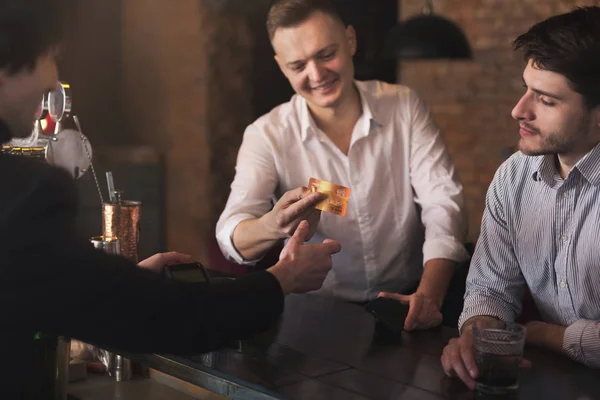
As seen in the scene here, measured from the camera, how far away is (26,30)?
1.14m

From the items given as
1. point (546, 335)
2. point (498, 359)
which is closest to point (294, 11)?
point (546, 335)

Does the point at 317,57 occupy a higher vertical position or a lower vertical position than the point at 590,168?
higher

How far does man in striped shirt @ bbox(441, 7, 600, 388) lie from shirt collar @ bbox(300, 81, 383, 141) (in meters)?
0.76

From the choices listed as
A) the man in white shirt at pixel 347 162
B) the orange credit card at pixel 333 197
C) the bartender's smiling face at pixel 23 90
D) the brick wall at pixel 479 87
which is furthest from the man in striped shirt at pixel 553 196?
the brick wall at pixel 479 87

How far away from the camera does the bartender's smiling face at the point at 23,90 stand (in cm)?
117

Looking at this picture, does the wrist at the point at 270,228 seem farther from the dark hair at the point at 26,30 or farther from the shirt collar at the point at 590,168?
the dark hair at the point at 26,30

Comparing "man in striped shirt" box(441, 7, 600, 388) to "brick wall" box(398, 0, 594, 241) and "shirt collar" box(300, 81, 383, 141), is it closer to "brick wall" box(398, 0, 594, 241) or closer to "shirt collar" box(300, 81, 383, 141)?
"shirt collar" box(300, 81, 383, 141)

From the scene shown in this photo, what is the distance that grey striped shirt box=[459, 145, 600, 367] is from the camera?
165 centimetres

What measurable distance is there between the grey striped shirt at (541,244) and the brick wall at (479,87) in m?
3.03

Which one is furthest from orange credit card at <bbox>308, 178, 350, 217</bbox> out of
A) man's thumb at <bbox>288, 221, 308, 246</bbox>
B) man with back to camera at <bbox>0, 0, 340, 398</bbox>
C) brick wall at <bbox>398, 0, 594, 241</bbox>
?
brick wall at <bbox>398, 0, 594, 241</bbox>

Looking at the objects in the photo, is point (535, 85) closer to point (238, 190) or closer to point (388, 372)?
point (388, 372)

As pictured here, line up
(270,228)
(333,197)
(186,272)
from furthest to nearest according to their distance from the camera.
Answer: (270,228) → (333,197) → (186,272)

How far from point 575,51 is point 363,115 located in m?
0.92

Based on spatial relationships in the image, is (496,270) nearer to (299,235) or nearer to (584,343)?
(584,343)
